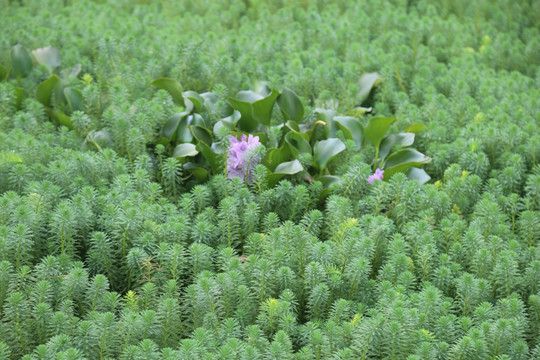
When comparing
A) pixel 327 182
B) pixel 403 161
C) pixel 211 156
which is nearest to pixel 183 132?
pixel 211 156

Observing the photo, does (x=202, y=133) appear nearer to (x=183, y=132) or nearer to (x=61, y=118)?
(x=183, y=132)

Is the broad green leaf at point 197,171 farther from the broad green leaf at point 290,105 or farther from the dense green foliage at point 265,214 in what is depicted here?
the broad green leaf at point 290,105

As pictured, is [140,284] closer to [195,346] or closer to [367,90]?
[195,346]

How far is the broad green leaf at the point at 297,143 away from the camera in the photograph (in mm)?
3344

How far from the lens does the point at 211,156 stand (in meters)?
3.34

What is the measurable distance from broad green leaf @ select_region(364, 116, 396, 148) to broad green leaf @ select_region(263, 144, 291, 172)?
466 millimetres

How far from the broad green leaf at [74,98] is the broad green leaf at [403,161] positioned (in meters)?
1.79

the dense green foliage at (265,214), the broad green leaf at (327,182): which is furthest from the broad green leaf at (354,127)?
the broad green leaf at (327,182)

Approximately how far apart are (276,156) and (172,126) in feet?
1.98

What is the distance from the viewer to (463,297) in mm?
2580

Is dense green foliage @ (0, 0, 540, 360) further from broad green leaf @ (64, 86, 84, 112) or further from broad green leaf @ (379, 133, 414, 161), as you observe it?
broad green leaf @ (379, 133, 414, 161)

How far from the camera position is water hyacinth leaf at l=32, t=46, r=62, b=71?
13.8 ft

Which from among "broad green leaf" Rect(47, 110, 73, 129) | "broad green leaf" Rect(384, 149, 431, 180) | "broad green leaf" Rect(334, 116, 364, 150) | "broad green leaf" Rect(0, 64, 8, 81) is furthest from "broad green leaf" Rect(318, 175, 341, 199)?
"broad green leaf" Rect(0, 64, 8, 81)

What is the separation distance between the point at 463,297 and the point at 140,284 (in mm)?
1301
